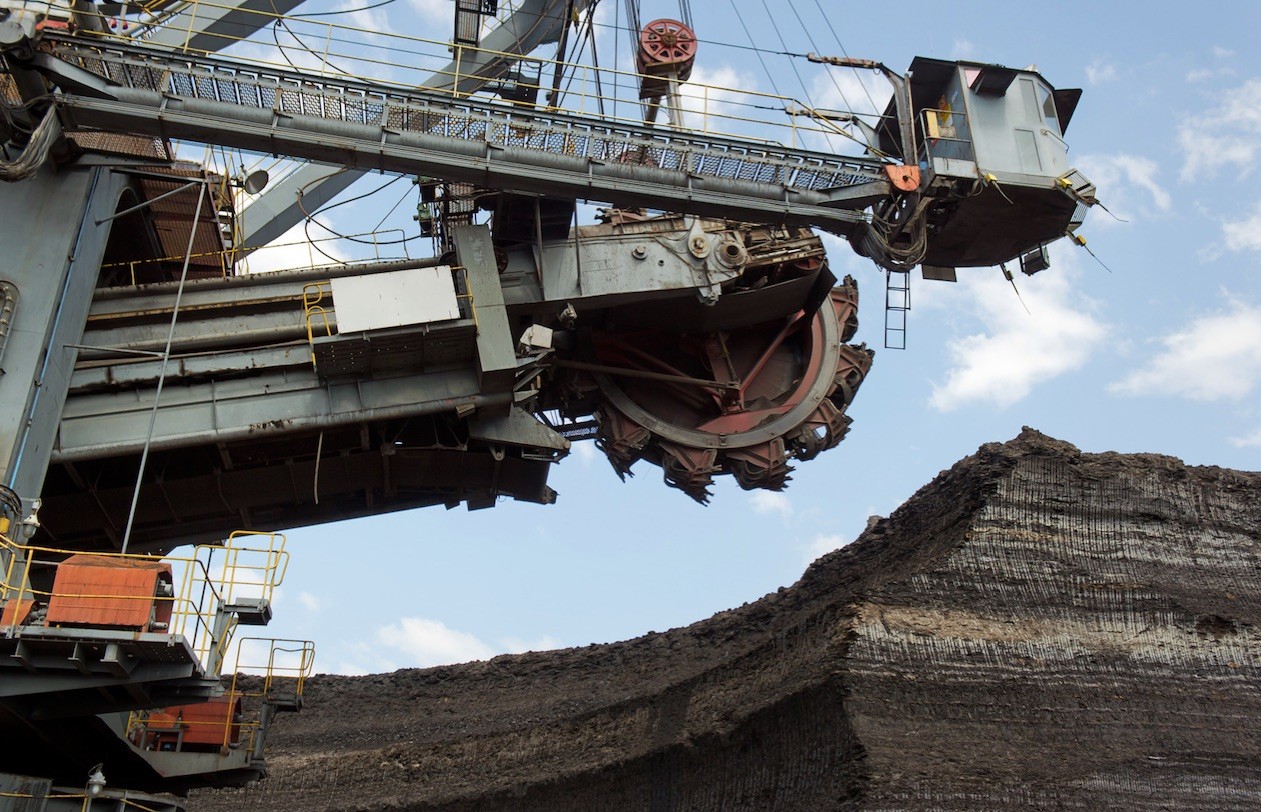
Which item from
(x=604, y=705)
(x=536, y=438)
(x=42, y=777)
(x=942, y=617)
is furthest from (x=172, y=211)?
(x=942, y=617)

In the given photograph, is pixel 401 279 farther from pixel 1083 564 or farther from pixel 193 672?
pixel 1083 564

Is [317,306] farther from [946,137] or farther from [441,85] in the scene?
[946,137]

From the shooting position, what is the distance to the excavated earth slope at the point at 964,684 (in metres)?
14.5

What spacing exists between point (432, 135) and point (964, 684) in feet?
26.6

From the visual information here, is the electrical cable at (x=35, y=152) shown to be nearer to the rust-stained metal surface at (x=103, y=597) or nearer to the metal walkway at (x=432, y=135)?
the metal walkway at (x=432, y=135)

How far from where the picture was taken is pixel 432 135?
52.4ft

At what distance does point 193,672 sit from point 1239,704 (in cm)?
1080

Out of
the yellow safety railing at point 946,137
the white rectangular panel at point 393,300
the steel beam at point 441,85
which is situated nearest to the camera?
the white rectangular panel at point 393,300

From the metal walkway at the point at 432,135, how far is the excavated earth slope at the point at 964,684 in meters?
4.19

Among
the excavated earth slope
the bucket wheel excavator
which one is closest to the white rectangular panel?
the bucket wheel excavator

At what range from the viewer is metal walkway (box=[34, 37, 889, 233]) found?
15.6 metres

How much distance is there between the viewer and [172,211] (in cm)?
1756

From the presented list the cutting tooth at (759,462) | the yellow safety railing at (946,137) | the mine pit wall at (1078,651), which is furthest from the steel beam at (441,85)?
the mine pit wall at (1078,651)

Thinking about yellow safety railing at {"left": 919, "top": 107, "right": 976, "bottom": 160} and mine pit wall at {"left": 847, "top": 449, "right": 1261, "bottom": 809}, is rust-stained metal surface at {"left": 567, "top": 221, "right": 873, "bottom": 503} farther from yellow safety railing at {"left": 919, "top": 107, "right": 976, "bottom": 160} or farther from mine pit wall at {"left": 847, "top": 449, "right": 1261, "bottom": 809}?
mine pit wall at {"left": 847, "top": 449, "right": 1261, "bottom": 809}
